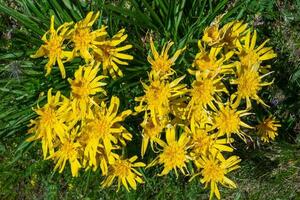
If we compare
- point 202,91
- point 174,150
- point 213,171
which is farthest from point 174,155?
point 202,91

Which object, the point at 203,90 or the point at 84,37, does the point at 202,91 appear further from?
the point at 84,37

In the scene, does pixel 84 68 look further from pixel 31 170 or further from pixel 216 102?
pixel 31 170

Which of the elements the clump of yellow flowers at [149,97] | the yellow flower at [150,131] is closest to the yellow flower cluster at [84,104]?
the clump of yellow flowers at [149,97]

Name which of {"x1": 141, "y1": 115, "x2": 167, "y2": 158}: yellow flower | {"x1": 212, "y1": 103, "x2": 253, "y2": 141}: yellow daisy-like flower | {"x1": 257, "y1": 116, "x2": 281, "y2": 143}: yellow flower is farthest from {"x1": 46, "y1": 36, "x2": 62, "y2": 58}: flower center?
{"x1": 257, "y1": 116, "x2": 281, "y2": 143}: yellow flower

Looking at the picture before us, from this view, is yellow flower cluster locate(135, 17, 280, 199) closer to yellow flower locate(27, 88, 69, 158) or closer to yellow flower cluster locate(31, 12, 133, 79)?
yellow flower cluster locate(31, 12, 133, 79)

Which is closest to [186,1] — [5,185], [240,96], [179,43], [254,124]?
[179,43]

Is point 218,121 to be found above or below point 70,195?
above
